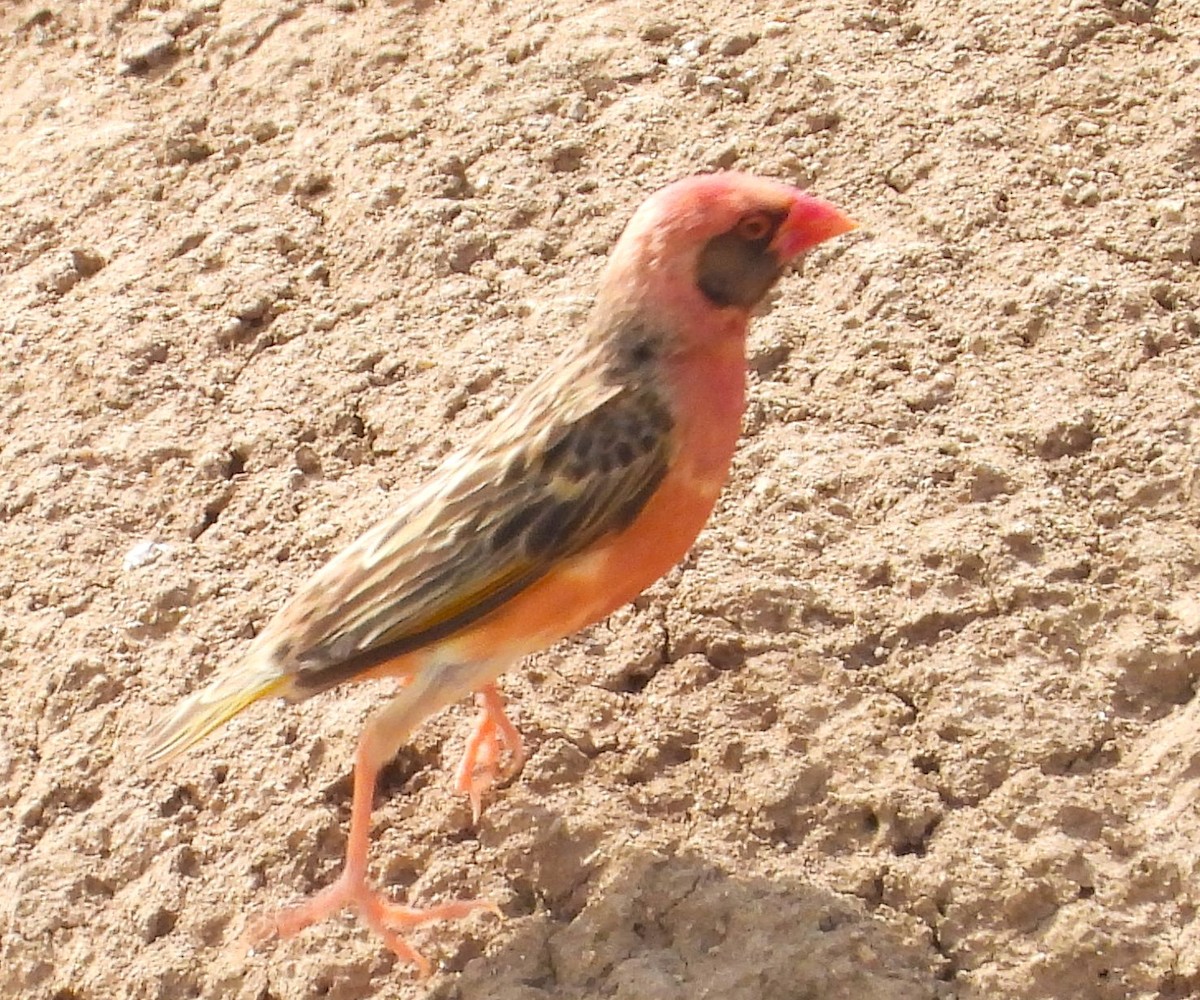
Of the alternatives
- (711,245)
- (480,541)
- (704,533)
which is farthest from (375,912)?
(711,245)

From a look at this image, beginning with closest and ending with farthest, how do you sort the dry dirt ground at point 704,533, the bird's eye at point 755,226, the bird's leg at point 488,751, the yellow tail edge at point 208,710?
the yellow tail edge at point 208,710
the dry dirt ground at point 704,533
the bird's eye at point 755,226
the bird's leg at point 488,751

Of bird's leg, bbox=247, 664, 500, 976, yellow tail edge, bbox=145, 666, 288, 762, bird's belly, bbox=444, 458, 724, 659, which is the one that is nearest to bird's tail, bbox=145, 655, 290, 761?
yellow tail edge, bbox=145, 666, 288, 762

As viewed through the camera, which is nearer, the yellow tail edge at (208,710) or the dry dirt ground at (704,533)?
the yellow tail edge at (208,710)

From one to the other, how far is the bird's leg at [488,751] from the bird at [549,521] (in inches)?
12.6

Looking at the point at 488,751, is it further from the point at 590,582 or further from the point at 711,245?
the point at 711,245

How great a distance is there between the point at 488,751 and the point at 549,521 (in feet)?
2.39

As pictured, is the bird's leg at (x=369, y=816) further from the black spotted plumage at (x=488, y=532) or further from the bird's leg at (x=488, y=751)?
the bird's leg at (x=488, y=751)

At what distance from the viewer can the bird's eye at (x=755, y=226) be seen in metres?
3.90

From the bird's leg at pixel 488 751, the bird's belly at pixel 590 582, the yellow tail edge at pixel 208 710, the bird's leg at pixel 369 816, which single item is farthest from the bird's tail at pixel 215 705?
the bird's leg at pixel 488 751

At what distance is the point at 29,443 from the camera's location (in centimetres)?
514

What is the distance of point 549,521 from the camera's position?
3736 millimetres

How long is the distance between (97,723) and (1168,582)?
2.83m

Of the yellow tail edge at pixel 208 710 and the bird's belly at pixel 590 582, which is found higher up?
the yellow tail edge at pixel 208 710

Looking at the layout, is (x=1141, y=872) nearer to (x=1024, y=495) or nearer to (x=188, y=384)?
(x=1024, y=495)
